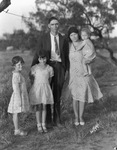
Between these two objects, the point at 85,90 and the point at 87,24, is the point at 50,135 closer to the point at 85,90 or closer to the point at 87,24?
the point at 85,90

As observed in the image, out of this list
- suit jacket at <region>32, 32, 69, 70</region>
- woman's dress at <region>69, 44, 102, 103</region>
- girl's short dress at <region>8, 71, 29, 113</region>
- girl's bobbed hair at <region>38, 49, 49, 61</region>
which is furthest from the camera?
woman's dress at <region>69, 44, 102, 103</region>

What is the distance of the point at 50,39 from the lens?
4750 millimetres

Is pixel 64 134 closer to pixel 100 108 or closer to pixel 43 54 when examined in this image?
pixel 43 54

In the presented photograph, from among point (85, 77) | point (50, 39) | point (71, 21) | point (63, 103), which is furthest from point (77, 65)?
point (71, 21)

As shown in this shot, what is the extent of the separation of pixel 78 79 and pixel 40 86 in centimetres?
76

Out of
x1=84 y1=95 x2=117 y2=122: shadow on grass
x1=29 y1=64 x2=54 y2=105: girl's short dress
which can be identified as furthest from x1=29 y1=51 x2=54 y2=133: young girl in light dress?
x1=84 y1=95 x2=117 y2=122: shadow on grass

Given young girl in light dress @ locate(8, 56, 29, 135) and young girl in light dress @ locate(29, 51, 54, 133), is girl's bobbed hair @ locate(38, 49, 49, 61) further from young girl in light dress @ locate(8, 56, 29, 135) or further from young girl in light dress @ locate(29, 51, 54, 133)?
young girl in light dress @ locate(8, 56, 29, 135)

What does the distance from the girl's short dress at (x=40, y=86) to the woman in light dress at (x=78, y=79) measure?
49 centimetres

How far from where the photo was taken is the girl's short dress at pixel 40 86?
179 inches

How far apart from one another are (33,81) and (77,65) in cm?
83

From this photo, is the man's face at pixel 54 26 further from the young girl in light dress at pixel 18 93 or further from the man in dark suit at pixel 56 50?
the young girl in light dress at pixel 18 93

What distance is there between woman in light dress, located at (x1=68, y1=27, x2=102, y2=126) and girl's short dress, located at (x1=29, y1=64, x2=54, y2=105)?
1.62 feet

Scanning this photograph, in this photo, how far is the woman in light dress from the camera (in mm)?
4803

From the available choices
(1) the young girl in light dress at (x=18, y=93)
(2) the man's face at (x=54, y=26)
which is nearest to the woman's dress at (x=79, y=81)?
(2) the man's face at (x=54, y=26)
